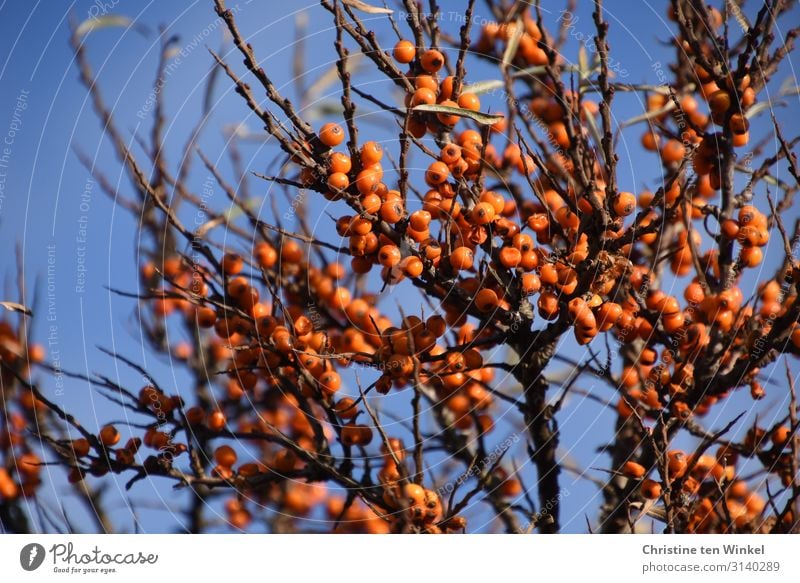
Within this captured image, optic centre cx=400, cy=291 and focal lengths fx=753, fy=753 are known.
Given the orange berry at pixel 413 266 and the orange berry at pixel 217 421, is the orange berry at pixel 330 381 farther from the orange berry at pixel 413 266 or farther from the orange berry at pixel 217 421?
the orange berry at pixel 413 266

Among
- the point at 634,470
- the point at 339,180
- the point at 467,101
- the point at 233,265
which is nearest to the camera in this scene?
the point at 339,180

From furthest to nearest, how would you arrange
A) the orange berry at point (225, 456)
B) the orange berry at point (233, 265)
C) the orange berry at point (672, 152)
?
the orange berry at point (672, 152), the orange berry at point (233, 265), the orange berry at point (225, 456)

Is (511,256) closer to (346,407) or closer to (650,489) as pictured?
(346,407)

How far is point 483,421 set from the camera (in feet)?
8.11

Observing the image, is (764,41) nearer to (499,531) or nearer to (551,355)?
(551,355)

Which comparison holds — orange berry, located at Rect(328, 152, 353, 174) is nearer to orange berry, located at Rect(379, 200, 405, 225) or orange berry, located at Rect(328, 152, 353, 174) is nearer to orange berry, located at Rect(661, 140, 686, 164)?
orange berry, located at Rect(379, 200, 405, 225)

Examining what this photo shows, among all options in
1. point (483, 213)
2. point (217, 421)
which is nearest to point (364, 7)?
point (483, 213)

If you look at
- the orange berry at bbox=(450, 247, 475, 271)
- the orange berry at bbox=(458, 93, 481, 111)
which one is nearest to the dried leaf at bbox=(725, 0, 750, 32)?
the orange berry at bbox=(458, 93, 481, 111)

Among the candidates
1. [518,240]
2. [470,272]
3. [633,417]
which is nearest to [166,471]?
[470,272]
